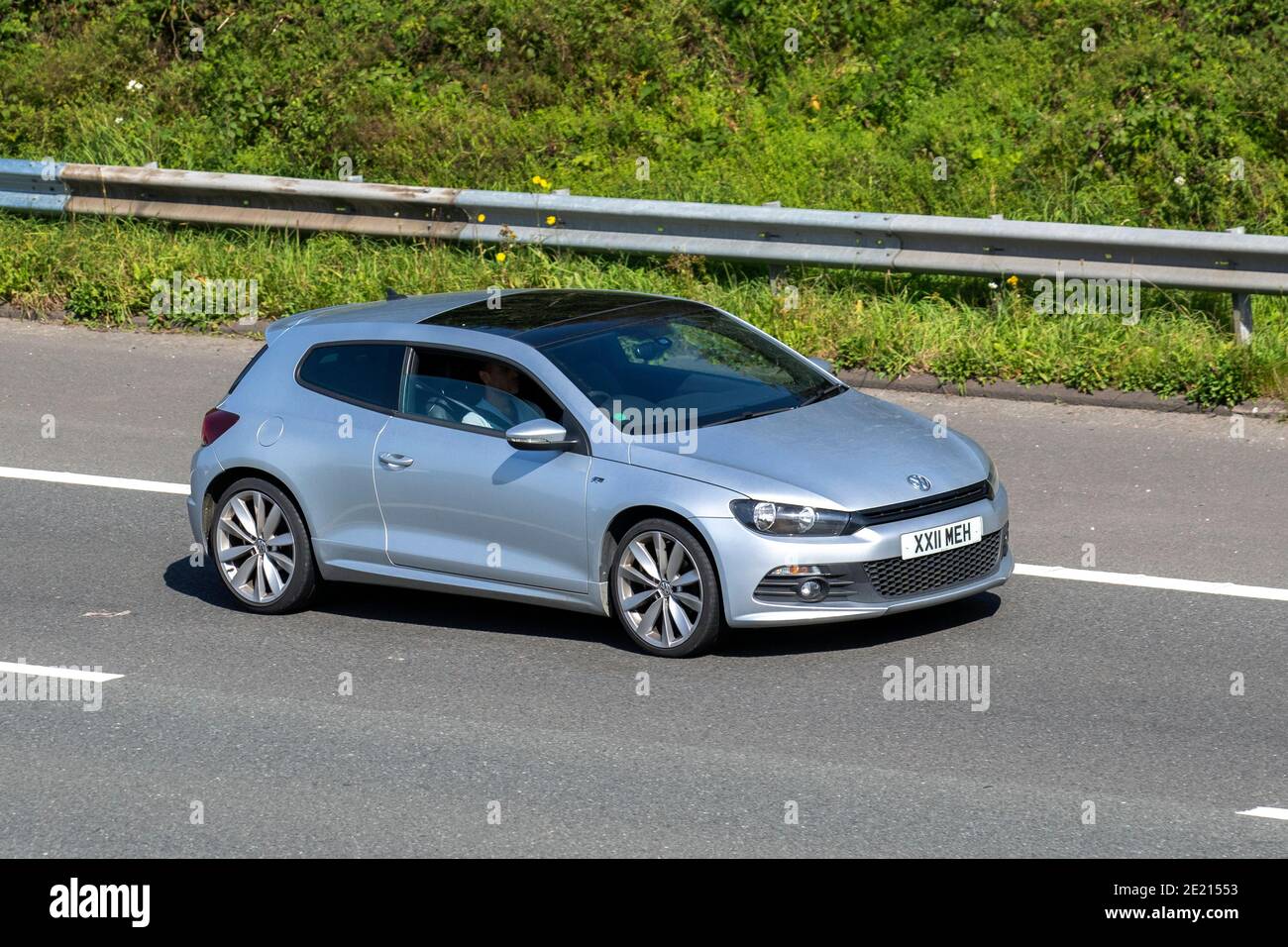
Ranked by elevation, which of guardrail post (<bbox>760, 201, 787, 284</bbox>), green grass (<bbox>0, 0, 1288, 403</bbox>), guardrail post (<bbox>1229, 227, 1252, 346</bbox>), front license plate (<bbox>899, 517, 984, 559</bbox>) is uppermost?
green grass (<bbox>0, 0, 1288, 403</bbox>)

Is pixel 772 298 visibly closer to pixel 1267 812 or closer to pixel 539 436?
pixel 539 436

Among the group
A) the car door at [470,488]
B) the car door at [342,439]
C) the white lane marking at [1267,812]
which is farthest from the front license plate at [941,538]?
the car door at [342,439]

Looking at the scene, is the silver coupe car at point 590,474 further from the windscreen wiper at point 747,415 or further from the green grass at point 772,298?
the green grass at point 772,298

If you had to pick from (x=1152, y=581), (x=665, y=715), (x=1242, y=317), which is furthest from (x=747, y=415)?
(x=1242, y=317)

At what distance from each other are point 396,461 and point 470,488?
447 millimetres

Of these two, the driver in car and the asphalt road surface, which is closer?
the asphalt road surface

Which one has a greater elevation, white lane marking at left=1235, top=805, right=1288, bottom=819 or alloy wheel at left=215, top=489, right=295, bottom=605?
alloy wheel at left=215, top=489, right=295, bottom=605

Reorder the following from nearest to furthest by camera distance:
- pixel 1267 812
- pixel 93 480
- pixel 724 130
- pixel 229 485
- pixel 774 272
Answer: pixel 1267 812 < pixel 229 485 < pixel 93 480 < pixel 774 272 < pixel 724 130

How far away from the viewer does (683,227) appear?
48.2 feet

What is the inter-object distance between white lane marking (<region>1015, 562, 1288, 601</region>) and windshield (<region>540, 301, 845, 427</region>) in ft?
4.56

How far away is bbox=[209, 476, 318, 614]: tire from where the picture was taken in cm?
956

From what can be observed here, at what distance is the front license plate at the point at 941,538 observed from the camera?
27.5ft

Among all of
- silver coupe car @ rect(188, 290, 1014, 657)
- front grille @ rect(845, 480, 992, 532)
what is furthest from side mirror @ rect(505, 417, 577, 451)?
front grille @ rect(845, 480, 992, 532)

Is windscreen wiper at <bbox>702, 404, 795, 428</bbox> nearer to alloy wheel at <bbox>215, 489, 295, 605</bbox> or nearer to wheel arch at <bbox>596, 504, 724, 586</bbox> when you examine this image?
wheel arch at <bbox>596, 504, 724, 586</bbox>
